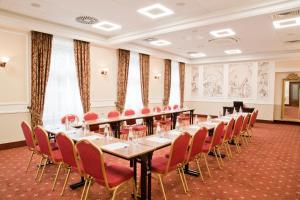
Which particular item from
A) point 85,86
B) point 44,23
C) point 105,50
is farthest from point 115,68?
point 44,23

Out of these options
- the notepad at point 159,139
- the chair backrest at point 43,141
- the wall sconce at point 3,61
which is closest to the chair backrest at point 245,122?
the notepad at point 159,139

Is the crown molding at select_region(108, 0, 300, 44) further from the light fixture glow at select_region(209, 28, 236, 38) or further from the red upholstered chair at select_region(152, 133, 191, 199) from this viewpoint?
the red upholstered chair at select_region(152, 133, 191, 199)

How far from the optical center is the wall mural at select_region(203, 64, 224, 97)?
41.1 ft

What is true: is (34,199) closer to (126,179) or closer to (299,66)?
(126,179)

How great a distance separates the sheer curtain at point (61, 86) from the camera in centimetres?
664

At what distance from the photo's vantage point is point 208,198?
129 inches

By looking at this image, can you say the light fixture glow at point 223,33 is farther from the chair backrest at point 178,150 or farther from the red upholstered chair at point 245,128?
the chair backrest at point 178,150

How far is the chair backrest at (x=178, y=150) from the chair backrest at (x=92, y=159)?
94cm

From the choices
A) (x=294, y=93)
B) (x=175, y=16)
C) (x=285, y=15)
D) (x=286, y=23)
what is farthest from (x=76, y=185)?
(x=294, y=93)

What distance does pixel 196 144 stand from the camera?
3.52 metres

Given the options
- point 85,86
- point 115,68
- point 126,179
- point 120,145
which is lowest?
point 126,179

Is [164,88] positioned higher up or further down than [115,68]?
further down

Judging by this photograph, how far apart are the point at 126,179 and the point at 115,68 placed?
6.29m

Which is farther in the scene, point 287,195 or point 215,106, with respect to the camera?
A: point 215,106
